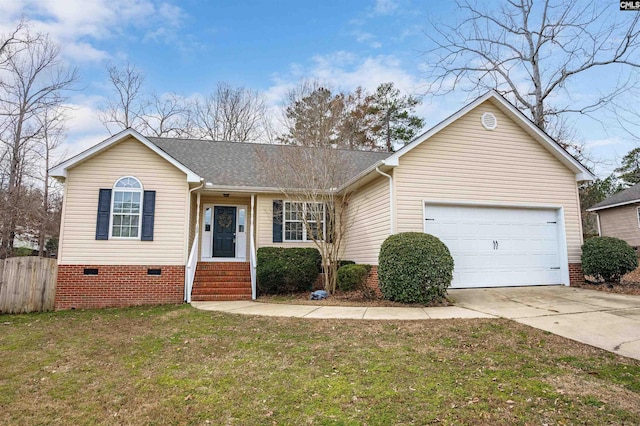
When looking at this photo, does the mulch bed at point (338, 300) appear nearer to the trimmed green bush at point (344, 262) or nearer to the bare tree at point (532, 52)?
the trimmed green bush at point (344, 262)

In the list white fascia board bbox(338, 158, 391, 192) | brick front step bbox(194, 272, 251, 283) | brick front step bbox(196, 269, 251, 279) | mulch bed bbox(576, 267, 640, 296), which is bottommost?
mulch bed bbox(576, 267, 640, 296)

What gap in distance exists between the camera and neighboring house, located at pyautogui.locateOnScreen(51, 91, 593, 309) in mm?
9523

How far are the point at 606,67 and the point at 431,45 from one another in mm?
7705

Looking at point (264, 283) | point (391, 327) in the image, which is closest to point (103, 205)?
point (264, 283)

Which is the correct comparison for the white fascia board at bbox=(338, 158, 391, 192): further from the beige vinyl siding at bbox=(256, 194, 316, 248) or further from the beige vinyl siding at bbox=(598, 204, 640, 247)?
the beige vinyl siding at bbox=(598, 204, 640, 247)

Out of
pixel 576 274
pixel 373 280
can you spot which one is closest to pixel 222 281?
pixel 373 280

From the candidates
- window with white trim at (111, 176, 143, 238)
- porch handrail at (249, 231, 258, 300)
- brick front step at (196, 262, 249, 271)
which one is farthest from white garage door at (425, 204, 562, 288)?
window with white trim at (111, 176, 143, 238)

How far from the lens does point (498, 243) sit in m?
9.98

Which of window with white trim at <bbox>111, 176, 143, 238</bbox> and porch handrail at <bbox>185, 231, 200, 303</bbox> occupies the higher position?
window with white trim at <bbox>111, 176, 143, 238</bbox>

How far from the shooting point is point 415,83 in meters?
15.9

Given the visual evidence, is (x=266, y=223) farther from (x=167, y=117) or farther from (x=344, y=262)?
(x=167, y=117)

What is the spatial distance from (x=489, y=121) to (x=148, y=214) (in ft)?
32.0

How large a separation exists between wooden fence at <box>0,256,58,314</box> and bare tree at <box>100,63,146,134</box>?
49.8 feet

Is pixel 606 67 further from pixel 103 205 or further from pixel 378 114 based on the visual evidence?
pixel 103 205
